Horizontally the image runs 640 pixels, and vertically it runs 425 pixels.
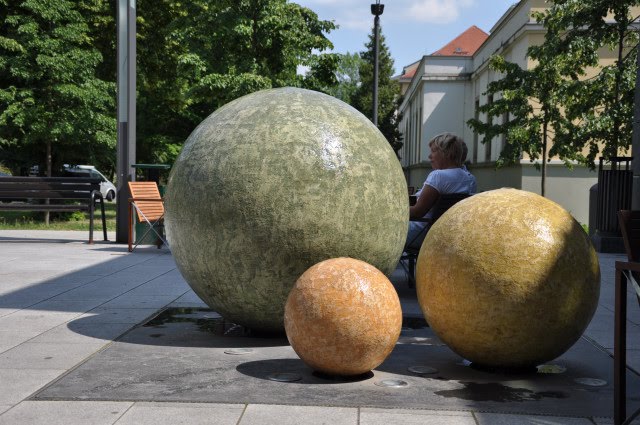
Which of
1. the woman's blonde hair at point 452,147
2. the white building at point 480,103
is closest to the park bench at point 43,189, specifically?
the woman's blonde hair at point 452,147

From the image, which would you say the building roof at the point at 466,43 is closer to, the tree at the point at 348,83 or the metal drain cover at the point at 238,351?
the tree at the point at 348,83

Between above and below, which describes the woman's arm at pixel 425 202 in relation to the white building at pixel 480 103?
below


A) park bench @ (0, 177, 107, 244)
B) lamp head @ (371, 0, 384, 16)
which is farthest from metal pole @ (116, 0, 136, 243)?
lamp head @ (371, 0, 384, 16)

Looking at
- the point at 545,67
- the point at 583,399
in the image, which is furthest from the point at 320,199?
the point at 545,67

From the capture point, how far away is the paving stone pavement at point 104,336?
3932 millimetres

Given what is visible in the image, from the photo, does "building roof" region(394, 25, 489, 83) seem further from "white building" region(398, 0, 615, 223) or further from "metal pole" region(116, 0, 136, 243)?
"metal pole" region(116, 0, 136, 243)

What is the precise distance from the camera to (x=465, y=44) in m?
68.1

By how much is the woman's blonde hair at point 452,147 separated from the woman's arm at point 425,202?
17.2 inches

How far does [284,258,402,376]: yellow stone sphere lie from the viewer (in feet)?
15.3

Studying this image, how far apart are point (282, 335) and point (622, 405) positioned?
2.89 metres

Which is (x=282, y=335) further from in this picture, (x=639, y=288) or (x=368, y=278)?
(x=639, y=288)

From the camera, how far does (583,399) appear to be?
14.3 ft

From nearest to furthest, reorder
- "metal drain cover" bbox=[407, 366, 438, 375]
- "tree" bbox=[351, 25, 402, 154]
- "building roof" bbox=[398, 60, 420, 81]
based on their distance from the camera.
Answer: "metal drain cover" bbox=[407, 366, 438, 375] < "tree" bbox=[351, 25, 402, 154] < "building roof" bbox=[398, 60, 420, 81]

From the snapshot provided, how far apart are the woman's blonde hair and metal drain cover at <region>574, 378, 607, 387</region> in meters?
3.69
